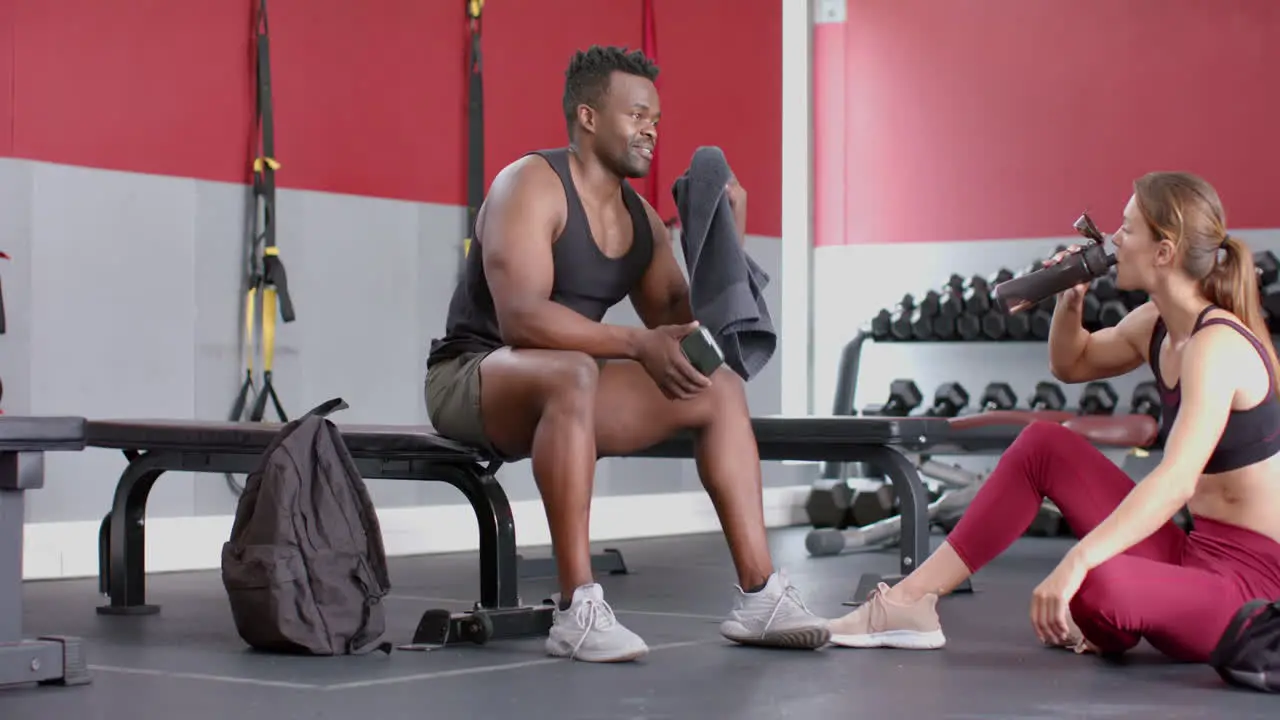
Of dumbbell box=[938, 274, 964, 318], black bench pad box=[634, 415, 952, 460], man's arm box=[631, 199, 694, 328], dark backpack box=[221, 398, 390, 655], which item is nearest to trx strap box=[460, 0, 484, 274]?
black bench pad box=[634, 415, 952, 460]

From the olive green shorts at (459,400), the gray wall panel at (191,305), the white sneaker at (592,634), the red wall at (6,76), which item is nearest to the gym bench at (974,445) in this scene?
the gray wall panel at (191,305)

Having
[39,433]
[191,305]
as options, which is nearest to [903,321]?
[191,305]

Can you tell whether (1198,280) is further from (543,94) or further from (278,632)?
(543,94)

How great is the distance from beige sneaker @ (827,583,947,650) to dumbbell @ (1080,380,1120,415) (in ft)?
10.4

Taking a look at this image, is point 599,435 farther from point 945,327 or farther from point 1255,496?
point 945,327

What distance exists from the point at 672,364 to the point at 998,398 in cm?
358

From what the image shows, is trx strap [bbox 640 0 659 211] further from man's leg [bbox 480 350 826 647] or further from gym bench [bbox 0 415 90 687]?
gym bench [bbox 0 415 90 687]

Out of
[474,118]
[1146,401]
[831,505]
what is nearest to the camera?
[474,118]

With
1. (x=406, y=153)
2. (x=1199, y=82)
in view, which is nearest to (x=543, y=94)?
(x=406, y=153)

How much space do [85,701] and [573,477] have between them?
83 centimetres

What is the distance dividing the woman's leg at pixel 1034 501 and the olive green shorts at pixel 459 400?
809 mm

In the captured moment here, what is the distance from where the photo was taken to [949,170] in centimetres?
650

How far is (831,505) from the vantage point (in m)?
5.86

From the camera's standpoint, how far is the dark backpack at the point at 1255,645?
2256 mm
